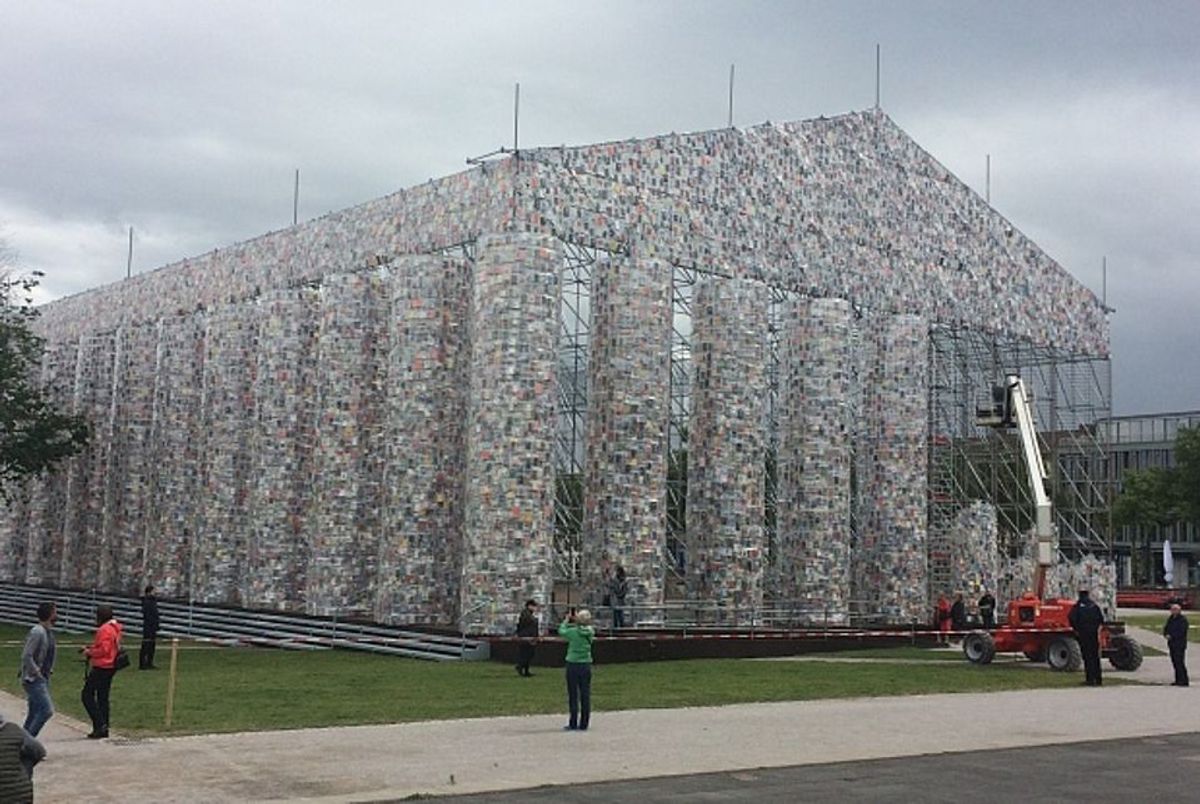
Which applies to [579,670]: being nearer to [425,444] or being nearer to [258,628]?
[425,444]

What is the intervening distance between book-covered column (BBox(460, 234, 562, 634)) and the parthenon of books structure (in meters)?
0.05

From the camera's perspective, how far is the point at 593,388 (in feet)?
77.3

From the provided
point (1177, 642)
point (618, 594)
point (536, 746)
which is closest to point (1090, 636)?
point (1177, 642)

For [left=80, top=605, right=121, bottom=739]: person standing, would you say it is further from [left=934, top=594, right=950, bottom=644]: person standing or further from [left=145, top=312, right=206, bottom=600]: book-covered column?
[left=145, top=312, right=206, bottom=600]: book-covered column

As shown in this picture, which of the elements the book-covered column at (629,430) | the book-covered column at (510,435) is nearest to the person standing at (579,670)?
the book-covered column at (510,435)

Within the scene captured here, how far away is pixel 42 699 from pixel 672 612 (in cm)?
1676

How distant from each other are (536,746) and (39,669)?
4.23 m

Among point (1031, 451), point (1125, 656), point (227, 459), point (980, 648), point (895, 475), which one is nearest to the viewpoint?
point (1125, 656)

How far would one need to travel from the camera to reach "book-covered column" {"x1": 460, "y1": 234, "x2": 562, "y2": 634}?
21875 mm

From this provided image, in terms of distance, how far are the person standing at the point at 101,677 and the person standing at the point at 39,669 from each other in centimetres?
85

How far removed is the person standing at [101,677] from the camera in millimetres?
12016

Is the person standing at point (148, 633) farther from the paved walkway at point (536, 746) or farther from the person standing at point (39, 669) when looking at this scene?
the person standing at point (39, 669)

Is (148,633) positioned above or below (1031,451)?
below

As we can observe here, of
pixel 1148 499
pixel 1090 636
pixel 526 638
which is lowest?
pixel 526 638
